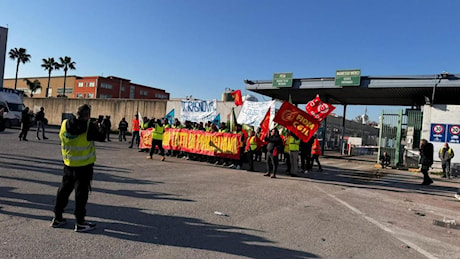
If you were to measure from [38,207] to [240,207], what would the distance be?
3662mm

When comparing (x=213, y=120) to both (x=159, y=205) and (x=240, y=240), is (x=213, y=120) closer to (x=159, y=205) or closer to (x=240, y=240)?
(x=159, y=205)

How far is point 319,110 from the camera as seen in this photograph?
12508 millimetres

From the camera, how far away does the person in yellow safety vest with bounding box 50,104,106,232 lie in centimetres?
464

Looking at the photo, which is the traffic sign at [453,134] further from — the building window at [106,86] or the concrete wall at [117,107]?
the building window at [106,86]

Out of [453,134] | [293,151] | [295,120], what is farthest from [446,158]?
[295,120]

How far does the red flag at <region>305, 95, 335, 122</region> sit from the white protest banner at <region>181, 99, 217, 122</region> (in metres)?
7.76

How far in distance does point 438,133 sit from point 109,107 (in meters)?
32.9

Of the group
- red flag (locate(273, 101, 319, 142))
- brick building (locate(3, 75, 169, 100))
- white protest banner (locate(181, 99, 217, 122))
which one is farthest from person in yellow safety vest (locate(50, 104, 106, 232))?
brick building (locate(3, 75, 169, 100))

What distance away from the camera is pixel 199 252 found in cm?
417

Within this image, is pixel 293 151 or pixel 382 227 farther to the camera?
pixel 293 151

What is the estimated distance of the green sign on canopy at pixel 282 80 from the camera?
96.2 feet

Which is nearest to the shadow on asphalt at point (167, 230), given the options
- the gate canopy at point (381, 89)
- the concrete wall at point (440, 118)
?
the concrete wall at point (440, 118)

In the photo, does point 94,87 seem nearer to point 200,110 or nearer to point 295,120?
point 200,110

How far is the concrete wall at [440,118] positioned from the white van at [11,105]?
29626mm
